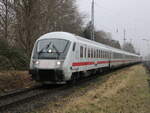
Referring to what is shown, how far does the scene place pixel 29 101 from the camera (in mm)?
8758

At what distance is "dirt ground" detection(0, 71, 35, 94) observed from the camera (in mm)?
11903

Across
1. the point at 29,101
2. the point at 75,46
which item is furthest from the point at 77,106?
the point at 75,46

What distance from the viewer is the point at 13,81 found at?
12703 millimetres

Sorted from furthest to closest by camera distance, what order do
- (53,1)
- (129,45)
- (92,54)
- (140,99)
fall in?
(129,45) → (53,1) → (92,54) → (140,99)

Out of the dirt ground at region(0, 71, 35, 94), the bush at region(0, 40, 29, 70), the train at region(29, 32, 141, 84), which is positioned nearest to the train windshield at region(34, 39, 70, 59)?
the train at region(29, 32, 141, 84)

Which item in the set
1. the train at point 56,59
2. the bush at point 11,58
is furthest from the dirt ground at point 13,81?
the bush at point 11,58

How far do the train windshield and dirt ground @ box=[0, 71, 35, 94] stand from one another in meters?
1.99

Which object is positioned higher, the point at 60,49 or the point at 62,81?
the point at 60,49

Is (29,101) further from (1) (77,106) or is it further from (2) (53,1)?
(2) (53,1)

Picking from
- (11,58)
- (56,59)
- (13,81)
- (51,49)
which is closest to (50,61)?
(56,59)

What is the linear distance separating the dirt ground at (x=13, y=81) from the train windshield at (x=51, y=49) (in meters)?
1.99

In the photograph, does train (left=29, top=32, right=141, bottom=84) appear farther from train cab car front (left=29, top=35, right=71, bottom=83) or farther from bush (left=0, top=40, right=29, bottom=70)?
bush (left=0, top=40, right=29, bottom=70)

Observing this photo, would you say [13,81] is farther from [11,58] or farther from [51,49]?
[11,58]

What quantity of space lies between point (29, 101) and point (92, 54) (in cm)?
920
